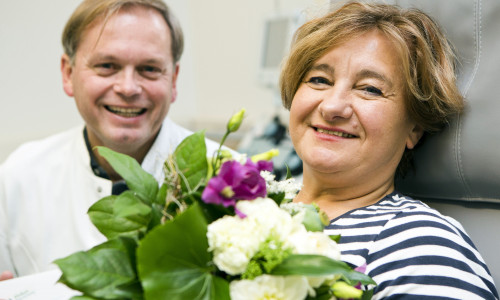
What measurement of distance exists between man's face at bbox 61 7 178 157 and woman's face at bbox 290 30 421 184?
0.66m

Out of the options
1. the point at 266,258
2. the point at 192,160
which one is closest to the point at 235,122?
the point at 192,160

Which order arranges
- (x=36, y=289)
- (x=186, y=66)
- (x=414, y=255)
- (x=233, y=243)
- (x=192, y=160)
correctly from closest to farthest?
(x=233, y=243) < (x=192, y=160) < (x=414, y=255) < (x=36, y=289) < (x=186, y=66)

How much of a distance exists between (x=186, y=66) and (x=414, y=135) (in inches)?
128

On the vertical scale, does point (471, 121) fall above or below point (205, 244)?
above

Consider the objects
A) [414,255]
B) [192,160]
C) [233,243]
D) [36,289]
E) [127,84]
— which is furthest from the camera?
[127,84]

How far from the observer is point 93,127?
170 centimetres

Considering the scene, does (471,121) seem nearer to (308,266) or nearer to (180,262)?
(308,266)

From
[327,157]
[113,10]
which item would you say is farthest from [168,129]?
[327,157]

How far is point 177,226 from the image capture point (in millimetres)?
665

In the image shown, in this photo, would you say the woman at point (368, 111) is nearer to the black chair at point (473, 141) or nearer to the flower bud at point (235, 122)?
the black chair at point (473, 141)

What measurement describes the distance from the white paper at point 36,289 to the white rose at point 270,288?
52 centimetres

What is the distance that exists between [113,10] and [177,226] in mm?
1154

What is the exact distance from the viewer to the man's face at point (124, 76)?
5.27 feet

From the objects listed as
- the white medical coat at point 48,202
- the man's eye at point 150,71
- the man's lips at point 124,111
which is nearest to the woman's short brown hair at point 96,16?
the man's eye at point 150,71
